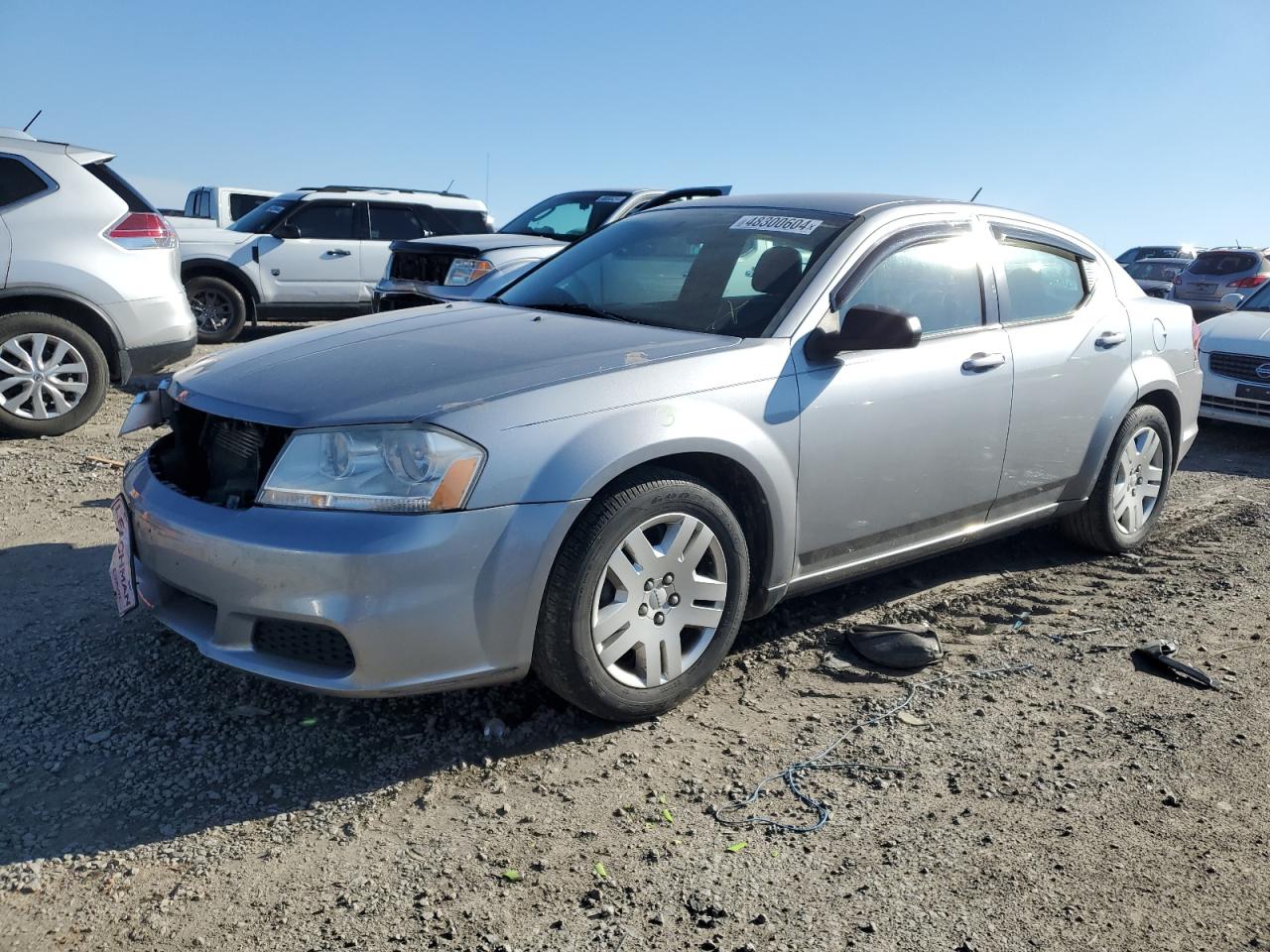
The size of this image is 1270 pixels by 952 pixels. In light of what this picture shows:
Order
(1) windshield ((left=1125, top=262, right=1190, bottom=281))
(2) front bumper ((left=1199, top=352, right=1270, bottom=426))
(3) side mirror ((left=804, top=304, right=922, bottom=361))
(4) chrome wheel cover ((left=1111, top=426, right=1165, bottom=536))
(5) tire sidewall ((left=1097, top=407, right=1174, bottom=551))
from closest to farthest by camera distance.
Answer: (3) side mirror ((left=804, top=304, right=922, bottom=361))
(5) tire sidewall ((left=1097, top=407, right=1174, bottom=551))
(4) chrome wheel cover ((left=1111, top=426, right=1165, bottom=536))
(2) front bumper ((left=1199, top=352, right=1270, bottom=426))
(1) windshield ((left=1125, top=262, right=1190, bottom=281))

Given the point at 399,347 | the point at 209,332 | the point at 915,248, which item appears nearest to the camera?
the point at 399,347

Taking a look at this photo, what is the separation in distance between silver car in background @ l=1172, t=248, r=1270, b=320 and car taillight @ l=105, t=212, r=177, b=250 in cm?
1710

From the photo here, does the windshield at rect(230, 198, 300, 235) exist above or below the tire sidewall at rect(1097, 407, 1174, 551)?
above

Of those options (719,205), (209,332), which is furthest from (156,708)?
(209,332)

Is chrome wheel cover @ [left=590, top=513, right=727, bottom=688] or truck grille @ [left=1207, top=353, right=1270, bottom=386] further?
truck grille @ [left=1207, top=353, right=1270, bottom=386]

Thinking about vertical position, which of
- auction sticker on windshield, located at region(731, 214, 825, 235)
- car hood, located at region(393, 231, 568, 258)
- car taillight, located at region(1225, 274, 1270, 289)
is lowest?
car taillight, located at region(1225, 274, 1270, 289)

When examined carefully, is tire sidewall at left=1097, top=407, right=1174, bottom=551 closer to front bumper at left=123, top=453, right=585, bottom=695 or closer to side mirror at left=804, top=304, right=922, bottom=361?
side mirror at left=804, top=304, right=922, bottom=361

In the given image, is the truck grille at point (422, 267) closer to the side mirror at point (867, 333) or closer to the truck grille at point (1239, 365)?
the side mirror at point (867, 333)

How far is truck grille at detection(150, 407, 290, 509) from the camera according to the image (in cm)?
316

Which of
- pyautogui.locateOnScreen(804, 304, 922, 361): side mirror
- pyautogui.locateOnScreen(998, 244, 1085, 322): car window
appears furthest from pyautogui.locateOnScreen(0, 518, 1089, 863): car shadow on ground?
pyautogui.locateOnScreen(998, 244, 1085, 322): car window

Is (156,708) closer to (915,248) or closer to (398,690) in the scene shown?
(398,690)

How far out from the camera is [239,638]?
3.07 m

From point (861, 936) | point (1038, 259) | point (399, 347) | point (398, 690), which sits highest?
point (1038, 259)

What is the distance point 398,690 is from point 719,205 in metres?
2.58
